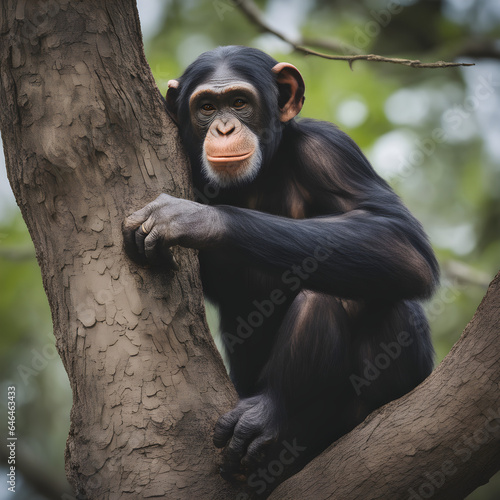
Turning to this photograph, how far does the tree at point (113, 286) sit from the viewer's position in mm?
3018

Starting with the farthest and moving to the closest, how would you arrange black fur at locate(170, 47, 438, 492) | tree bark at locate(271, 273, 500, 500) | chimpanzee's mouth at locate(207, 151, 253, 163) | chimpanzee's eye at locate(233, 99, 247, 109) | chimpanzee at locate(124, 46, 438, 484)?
chimpanzee's eye at locate(233, 99, 247, 109) < chimpanzee's mouth at locate(207, 151, 253, 163) < black fur at locate(170, 47, 438, 492) < chimpanzee at locate(124, 46, 438, 484) < tree bark at locate(271, 273, 500, 500)

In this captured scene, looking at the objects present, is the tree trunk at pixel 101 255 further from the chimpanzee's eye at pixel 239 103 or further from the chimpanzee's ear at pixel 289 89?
the chimpanzee's ear at pixel 289 89

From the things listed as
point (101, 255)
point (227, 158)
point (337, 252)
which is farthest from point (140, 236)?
point (337, 252)

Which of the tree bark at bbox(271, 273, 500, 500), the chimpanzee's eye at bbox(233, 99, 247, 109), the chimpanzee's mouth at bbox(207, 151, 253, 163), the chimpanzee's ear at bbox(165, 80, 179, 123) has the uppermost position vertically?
the chimpanzee's ear at bbox(165, 80, 179, 123)

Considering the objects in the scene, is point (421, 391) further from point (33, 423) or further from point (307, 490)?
point (33, 423)

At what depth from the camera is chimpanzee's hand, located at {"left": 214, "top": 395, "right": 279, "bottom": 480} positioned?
3.18 m

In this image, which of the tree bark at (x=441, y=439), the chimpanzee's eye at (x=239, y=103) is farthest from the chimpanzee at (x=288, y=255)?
the tree bark at (x=441, y=439)

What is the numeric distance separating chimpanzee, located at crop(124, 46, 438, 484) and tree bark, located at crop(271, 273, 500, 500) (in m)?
0.61

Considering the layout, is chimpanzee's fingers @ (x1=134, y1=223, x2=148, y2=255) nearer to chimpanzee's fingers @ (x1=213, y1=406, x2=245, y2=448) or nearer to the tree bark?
chimpanzee's fingers @ (x1=213, y1=406, x2=245, y2=448)

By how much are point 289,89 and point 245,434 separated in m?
2.30

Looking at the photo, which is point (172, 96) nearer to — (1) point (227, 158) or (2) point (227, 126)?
(2) point (227, 126)

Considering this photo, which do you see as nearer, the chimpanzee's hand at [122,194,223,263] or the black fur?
the chimpanzee's hand at [122,194,223,263]

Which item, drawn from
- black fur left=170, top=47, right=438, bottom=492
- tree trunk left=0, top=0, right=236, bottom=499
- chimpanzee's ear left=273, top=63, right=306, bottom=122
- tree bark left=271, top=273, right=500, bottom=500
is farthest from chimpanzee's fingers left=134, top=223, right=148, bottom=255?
chimpanzee's ear left=273, top=63, right=306, bottom=122

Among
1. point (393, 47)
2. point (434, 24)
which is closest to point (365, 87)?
point (393, 47)
